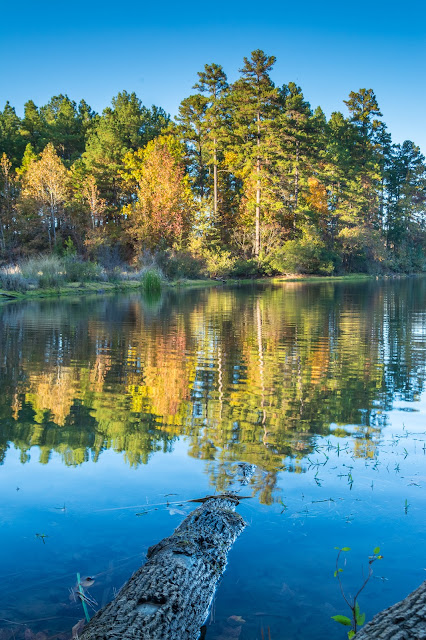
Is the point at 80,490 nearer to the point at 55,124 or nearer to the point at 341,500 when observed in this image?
the point at 341,500

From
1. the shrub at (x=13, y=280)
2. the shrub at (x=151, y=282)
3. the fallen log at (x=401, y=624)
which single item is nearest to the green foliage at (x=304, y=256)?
the shrub at (x=151, y=282)

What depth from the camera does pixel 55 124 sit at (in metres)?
57.0

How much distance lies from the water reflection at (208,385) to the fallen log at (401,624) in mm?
2158

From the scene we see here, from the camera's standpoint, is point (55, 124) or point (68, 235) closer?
point (68, 235)

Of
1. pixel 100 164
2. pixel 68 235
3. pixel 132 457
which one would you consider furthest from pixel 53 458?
pixel 100 164

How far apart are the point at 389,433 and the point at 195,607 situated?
3963mm

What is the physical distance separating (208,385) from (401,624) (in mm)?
6610

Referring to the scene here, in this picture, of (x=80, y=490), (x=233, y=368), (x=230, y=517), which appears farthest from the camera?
(x=233, y=368)

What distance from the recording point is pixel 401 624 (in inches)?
84.5

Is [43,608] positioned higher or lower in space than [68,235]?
lower

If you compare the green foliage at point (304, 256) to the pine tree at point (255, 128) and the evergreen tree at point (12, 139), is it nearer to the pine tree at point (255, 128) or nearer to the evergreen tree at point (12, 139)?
the pine tree at point (255, 128)

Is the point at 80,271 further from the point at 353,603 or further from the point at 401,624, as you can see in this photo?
the point at 401,624

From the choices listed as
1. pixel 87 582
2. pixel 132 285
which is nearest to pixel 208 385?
pixel 87 582

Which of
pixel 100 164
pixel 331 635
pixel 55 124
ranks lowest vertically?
pixel 331 635
